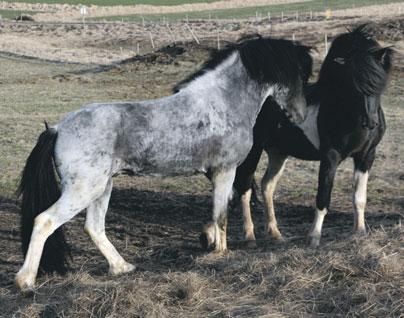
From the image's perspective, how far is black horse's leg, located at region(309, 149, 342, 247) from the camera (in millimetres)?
8250

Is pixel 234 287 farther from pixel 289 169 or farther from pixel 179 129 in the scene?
pixel 289 169

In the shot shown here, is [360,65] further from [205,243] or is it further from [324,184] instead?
[205,243]

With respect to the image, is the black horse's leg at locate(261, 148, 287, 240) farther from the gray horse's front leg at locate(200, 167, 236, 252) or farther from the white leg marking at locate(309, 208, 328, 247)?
the gray horse's front leg at locate(200, 167, 236, 252)

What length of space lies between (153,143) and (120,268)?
119cm

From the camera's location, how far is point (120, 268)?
7.14 metres

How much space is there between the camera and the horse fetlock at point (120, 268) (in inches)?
279

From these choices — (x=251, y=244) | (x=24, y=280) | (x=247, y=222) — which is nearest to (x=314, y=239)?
(x=251, y=244)

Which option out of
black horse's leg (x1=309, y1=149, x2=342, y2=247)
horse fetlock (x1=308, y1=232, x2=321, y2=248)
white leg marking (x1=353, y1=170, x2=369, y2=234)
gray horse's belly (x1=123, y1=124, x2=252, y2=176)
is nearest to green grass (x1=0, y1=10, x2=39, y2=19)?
white leg marking (x1=353, y1=170, x2=369, y2=234)

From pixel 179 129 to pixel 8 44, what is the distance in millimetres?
34532

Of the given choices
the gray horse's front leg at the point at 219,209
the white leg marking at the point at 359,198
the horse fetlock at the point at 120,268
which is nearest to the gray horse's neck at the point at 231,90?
the gray horse's front leg at the point at 219,209

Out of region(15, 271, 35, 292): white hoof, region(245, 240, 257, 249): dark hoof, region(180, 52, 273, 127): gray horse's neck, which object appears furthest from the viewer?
region(245, 240, 257, 249): dark hoof

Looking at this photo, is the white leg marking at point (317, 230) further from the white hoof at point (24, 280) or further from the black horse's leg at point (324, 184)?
the white hoof at point (24, 280)

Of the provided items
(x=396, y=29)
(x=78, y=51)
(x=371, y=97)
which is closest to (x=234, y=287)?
(x=371, y=97)

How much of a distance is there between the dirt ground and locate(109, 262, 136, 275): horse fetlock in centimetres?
10
